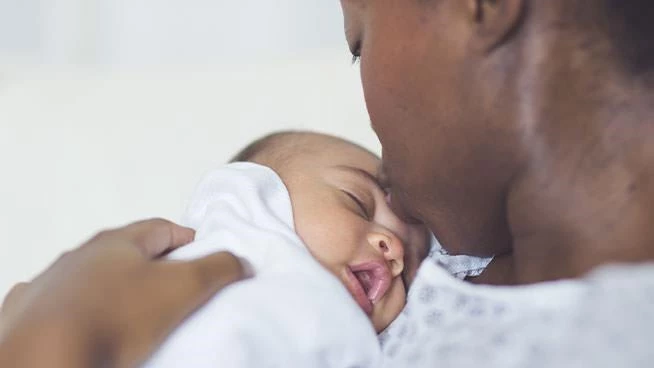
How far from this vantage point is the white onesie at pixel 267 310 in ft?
2.71

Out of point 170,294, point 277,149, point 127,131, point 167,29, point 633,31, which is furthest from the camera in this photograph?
point 167,29

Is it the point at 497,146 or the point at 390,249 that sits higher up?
the point at 497,146

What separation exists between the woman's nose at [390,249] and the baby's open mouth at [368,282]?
0.01m

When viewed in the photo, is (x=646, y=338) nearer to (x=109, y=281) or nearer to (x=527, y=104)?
(x=527, y=104)

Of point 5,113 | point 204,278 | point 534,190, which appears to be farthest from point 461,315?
point 5,113

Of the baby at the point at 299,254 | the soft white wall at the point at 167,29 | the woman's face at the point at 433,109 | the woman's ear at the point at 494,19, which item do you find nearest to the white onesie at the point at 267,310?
the baby at the point at 299,254

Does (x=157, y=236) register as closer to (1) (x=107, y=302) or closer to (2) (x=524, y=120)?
(1) (x=107, y=302)

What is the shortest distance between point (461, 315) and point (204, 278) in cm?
23

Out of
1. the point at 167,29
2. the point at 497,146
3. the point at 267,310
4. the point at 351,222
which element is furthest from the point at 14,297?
the point at 167,29

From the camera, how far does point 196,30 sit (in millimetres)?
1713

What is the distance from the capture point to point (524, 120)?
747 millimetres

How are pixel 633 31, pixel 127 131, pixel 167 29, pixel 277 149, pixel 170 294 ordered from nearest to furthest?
1. pixel 633 31
2. pixel 170 294
3. pixel 277 149
4. pixel 127 131
5. pixel 167 29

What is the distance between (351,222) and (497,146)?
10.9 inches

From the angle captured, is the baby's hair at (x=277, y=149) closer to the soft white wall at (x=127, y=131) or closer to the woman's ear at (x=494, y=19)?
the soft white wall at (x=127, y=131)
